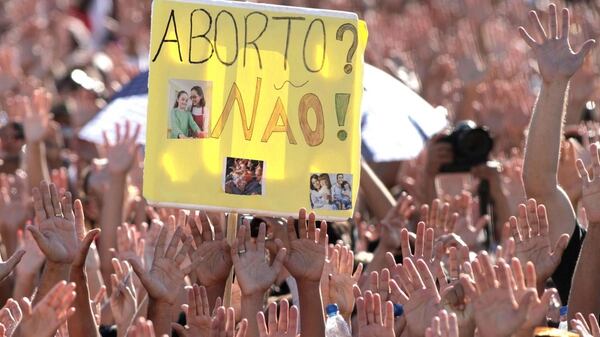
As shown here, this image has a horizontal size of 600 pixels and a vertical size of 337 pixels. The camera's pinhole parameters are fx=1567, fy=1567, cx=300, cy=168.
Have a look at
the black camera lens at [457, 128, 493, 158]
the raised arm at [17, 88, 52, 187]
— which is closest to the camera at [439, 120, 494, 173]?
the black camera lens at [457, 128, 493, 158]

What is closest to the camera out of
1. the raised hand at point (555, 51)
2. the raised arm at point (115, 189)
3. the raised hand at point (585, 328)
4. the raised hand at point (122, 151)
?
the raised hand at point (585, 328)

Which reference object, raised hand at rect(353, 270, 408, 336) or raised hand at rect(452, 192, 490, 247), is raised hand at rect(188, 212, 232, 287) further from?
raised hand at rect(452, 192, 490, 247)

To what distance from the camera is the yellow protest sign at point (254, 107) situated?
15.0 feet

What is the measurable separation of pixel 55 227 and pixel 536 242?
141 centimetres

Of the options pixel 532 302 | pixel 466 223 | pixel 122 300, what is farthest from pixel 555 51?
pixel 122 300

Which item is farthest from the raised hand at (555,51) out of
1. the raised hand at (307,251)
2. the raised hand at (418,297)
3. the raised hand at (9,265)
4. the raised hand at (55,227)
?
the raised hand at (9,265)

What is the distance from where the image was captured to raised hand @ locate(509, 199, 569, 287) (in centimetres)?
458

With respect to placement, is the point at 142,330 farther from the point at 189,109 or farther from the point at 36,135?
the point at 36,135

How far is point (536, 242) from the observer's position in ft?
15.1

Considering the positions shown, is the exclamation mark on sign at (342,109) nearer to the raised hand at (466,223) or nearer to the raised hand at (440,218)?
the raised hand at (440,218)

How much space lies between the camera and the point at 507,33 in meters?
11.5

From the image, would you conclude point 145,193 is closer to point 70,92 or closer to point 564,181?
point 564,181

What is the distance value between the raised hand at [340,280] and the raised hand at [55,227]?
30.5 inches

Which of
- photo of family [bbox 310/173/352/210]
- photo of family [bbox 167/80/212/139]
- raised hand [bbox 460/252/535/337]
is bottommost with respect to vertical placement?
raised hand [bbox 460/252/535/337]
